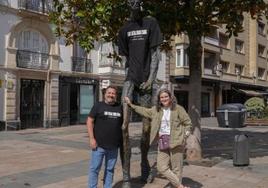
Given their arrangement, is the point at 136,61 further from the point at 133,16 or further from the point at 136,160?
the point at 136,160

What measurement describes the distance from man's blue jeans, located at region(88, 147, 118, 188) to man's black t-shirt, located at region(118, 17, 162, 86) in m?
1.33

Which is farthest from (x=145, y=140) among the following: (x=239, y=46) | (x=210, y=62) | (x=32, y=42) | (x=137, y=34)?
(x=239, y=46)

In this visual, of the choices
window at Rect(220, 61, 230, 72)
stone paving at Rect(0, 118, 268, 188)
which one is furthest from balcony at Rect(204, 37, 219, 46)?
stone paving at Rect(0, 118, 268, 188)

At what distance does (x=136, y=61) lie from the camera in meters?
7.11

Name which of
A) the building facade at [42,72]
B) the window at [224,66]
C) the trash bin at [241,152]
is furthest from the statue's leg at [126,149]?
the window at [224,66]

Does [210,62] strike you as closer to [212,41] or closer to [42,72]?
[212,41]

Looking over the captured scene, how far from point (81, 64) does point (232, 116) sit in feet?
30.4

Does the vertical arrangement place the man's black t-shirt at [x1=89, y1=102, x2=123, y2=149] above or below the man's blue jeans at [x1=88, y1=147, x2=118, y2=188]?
above

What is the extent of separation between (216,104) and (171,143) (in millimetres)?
34589

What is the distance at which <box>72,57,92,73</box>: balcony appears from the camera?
997 inches

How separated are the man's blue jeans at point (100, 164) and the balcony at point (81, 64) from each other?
63.2 feet

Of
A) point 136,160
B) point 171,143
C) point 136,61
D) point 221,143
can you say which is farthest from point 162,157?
point 221,143

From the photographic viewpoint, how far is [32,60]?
900 inches

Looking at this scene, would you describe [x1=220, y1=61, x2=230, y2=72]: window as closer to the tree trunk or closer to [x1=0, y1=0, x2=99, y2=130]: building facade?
[x1=0, y1=0, x2=99, y2=130]: building facade
